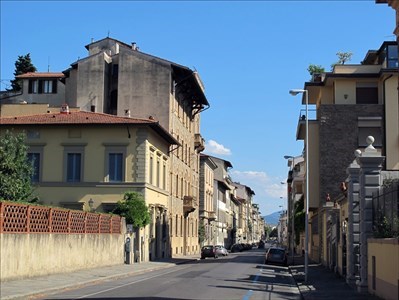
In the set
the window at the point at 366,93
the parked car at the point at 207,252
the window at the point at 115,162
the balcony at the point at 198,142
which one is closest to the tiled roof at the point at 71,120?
the window at the point at 115,162

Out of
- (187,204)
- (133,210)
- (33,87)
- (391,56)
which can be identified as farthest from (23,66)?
(391,56)

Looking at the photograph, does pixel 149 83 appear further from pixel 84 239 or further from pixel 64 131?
pixel 84 239

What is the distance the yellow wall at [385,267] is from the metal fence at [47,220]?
12462 mm

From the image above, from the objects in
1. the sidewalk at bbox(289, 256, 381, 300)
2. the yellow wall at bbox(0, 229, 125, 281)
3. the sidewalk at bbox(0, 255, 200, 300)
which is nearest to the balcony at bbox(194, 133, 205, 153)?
the yellow wall at bbox(0, 229, 125, 281)

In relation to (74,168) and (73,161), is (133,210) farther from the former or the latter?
(73,161)

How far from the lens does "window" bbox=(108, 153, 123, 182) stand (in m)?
43.5

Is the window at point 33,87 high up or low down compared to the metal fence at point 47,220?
up

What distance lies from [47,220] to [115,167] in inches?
687

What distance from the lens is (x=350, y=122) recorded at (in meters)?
45.8

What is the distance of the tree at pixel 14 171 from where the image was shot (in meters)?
34.3

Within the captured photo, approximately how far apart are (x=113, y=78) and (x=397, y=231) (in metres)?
39.4

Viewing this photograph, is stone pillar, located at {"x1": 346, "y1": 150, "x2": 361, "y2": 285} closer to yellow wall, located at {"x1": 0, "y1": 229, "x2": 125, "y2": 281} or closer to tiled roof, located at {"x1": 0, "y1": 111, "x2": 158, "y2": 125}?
yellow wall, located at {"x1": 0, "y1": 229, "x2": 125, "y2": 281}

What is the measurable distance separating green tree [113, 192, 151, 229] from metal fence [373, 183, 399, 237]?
74.5 ft

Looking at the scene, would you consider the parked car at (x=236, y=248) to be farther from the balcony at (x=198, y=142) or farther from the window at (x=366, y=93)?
the window at (x=366, y=93)
